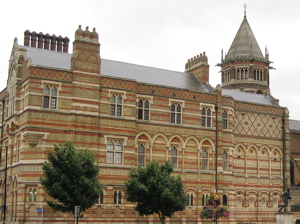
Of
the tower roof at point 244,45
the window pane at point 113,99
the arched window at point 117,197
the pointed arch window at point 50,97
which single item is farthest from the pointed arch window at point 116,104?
the tower roof at point 244,45

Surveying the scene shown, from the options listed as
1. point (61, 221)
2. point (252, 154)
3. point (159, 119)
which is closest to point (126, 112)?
point (159, 119)

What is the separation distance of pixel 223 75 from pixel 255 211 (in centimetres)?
3391

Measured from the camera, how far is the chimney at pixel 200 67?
58.0m

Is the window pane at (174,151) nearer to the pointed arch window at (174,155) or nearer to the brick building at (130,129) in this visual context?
the pointed arch window at (174,155)

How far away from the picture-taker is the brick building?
44.6 meters

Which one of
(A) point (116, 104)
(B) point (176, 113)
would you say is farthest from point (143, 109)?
(B) point (176, 113)

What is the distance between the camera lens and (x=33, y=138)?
43.7m

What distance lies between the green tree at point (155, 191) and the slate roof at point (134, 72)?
1071cm

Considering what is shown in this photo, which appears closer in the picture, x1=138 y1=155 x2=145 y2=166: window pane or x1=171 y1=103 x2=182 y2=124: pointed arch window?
x1=138 y1=155 x2=145 y2=166: window pane

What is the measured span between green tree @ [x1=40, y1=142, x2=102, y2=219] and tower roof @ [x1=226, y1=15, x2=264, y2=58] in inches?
2011

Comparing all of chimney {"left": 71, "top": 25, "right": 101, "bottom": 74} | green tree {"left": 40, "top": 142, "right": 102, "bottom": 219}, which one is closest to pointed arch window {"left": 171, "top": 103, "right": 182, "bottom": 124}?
chimney {"left": 71, "top": 25, "right": 101, "bottom": 74}

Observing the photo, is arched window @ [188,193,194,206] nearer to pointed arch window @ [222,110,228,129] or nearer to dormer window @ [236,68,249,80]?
pointed arch window @ [222,110,228,129]

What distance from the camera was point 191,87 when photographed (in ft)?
182

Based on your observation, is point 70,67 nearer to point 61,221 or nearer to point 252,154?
point 61,221
